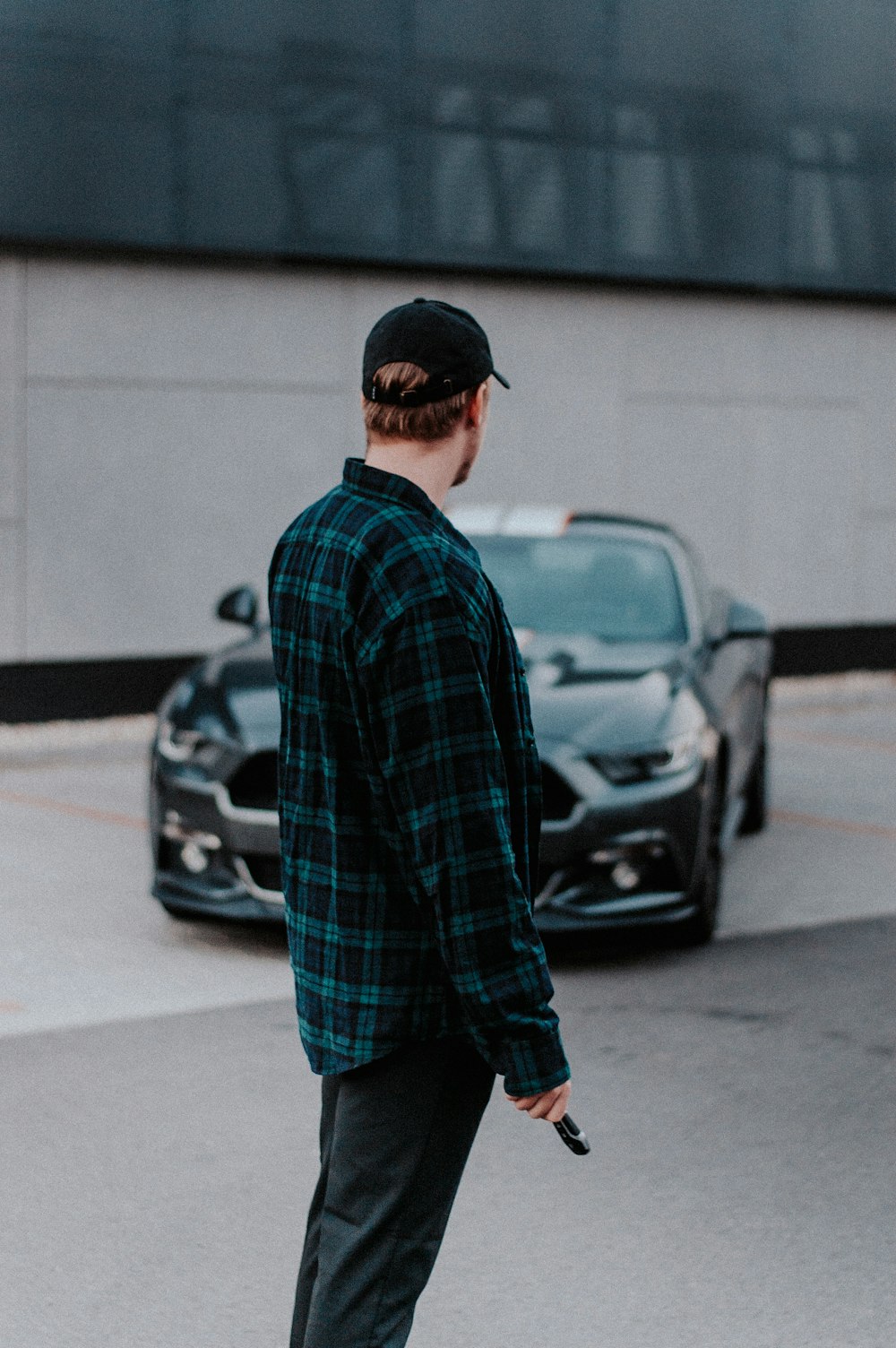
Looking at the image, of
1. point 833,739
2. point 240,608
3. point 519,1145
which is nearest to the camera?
point 519,1145

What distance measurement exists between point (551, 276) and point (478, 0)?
7.05 feet

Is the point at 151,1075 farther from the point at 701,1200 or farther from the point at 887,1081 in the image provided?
the point at 887,1081

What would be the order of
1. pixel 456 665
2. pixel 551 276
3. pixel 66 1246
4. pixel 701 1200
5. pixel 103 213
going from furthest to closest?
pixel 551 276
pixel 103 213
pixel 701 1200
pixel 66 1246
pixel 456 665

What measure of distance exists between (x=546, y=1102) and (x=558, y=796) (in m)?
4.37

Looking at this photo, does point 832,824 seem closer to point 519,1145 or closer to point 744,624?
point 744,624

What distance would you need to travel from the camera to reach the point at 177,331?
45.5 ft

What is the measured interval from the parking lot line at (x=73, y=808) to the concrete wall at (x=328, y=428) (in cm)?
242

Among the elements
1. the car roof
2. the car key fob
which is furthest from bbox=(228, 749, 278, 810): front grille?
the car key fob

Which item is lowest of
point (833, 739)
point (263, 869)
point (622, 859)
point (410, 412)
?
point (833, 739)

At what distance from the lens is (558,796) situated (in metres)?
7.08

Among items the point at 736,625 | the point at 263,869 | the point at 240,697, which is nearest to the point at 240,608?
the point at 240,697

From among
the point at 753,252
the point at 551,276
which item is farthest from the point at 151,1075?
the point at 753,252

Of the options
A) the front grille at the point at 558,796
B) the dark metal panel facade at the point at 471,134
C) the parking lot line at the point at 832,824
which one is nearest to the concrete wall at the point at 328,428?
the dark metal panel facade at the point at 471,134

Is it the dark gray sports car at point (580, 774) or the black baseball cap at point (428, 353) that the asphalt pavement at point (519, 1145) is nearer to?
the dark gray sports car at point (580, 774)
